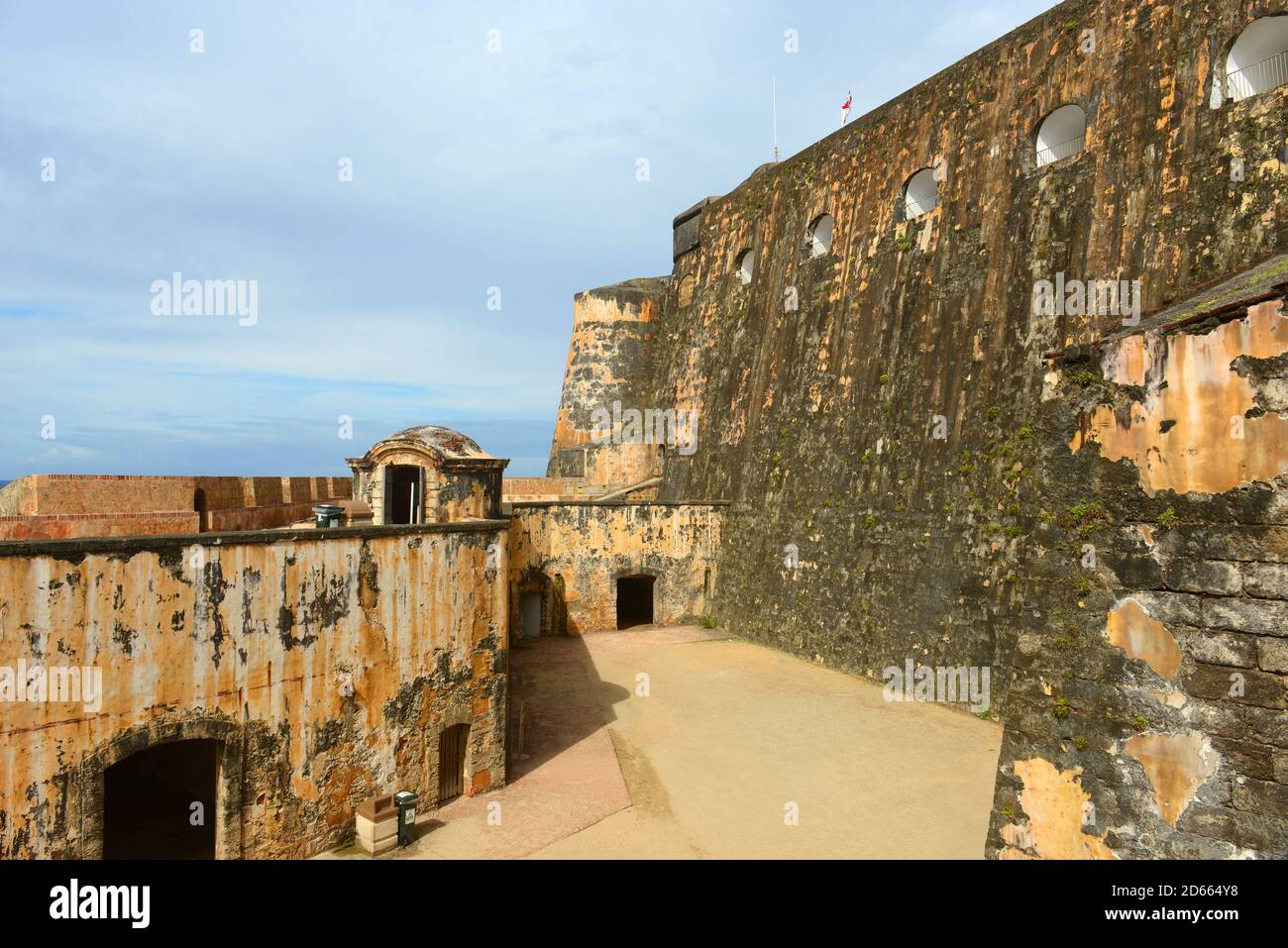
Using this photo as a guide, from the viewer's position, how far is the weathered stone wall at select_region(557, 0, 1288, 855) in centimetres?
1208

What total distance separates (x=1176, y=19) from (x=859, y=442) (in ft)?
30.6

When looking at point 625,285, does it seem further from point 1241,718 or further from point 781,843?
point 1241,718

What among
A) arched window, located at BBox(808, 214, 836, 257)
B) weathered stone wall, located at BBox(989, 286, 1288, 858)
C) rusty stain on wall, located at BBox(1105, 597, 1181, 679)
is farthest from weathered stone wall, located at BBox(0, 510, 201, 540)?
arched window, located at BBox(808, 214, 836, 257)

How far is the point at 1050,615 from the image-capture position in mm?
5867

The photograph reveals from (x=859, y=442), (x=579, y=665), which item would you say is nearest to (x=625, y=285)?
(x=859, y=442)

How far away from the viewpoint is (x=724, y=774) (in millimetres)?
11078

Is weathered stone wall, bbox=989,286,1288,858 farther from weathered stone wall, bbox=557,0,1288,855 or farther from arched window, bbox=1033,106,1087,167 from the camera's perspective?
arched window, bbox=1033,106,1087,167

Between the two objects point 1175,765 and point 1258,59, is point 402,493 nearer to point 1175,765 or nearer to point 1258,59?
point 1175,765

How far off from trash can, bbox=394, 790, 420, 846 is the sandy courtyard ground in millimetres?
183

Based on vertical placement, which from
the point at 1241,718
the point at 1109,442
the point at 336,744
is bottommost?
the point at 336,744

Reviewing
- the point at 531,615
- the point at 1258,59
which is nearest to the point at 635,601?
the point at 531,615

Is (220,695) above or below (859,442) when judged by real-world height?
below

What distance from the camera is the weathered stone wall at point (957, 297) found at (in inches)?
476

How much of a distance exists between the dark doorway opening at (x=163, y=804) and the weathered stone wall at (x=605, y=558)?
8987 millimetres
